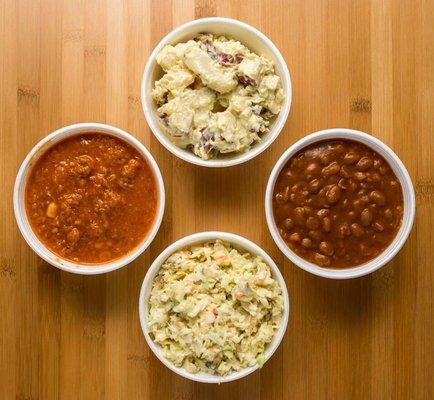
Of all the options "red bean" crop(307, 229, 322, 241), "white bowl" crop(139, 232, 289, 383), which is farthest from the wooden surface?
"red bean" crop(307, 229, 322, 241)

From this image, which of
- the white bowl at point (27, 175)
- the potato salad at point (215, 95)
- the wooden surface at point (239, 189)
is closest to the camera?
the potato salad at point (215, 95)

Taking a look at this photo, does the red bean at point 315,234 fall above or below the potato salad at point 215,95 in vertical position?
below

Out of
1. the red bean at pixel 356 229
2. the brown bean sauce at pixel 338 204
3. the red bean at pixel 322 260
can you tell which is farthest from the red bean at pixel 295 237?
the red bean at pixel 356 229

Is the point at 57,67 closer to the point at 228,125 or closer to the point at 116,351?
the point at 228,125

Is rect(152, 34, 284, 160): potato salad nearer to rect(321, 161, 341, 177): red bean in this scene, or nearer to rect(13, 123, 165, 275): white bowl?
rect(13, 123, 165, 275): white bowl

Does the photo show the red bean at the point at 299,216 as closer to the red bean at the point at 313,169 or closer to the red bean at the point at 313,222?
the red bean at the point at 313,222

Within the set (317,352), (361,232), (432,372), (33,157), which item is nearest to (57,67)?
(33,157)
